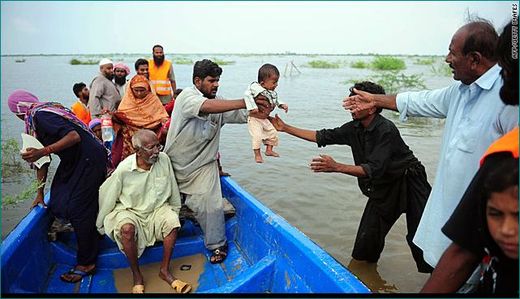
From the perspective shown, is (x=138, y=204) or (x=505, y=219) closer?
(x=505, y=219)

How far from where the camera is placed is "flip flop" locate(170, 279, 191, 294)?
2656 millimetres

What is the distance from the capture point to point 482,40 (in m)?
1.79

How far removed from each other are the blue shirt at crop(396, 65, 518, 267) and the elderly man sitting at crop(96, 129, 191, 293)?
1.68 meters

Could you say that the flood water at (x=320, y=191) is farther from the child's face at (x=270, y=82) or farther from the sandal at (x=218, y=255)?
the child's face at (x=270, y=82)

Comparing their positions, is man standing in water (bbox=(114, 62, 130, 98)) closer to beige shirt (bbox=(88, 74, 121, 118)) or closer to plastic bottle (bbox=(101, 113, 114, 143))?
beige shirt (bbox=(88, 74, 121, 118))

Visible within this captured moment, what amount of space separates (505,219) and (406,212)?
6.25 ft

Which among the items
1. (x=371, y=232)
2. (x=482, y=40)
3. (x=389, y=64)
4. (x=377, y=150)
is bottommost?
(x=371, y=232)

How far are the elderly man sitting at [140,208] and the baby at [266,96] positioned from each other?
2.49ft

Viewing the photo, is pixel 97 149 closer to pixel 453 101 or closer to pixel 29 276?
pixel 29 276

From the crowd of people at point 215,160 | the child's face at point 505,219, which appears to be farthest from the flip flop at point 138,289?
the child's face at point 505,219

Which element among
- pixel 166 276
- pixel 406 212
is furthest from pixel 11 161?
pixel 406 212

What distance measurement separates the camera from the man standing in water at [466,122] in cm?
170

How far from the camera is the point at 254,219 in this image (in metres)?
2.98

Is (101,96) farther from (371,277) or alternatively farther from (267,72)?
(371,277)
